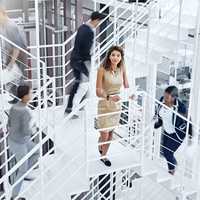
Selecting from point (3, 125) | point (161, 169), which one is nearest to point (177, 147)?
point (161, 169)

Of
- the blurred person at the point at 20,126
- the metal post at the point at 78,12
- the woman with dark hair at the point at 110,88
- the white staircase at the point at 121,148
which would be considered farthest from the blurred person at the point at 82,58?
the metal post at the point at 78,12

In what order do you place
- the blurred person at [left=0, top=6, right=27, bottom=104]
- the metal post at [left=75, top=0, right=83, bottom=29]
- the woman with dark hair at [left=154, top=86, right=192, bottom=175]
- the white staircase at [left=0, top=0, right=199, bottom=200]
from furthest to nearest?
1. the metal post at [left=75, top=0, right=83, bottom=29]
2. the blurred person at [left=0, top=6, right=27, bottom=104]
3. the woman with dark hair at [left=154, top=86, right=192, bottom=175]
4. the white staircase at [left=0, top=0, right=199, bottom=200]

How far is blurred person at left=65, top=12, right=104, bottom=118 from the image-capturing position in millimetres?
2160

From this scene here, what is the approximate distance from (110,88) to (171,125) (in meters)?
0.35

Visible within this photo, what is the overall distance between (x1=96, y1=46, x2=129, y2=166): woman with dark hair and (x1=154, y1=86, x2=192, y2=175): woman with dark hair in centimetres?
24

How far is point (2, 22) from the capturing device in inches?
88.5

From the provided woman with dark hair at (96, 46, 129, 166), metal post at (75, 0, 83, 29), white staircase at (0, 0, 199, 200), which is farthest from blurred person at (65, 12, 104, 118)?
metal post at (75, 0, 83, 29)

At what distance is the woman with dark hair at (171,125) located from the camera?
2.15 metres

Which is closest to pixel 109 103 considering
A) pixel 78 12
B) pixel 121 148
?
pixel 121 148

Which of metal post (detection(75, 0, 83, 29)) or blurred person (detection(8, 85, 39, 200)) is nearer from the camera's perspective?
blurred person (detection(8, 85, 39, 200))

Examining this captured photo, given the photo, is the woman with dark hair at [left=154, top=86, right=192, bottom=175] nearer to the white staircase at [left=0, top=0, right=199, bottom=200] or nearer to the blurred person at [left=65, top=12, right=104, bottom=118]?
the white staircase at [left=0, top=0, right=199, bottom=200]

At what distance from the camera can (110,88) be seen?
200 cm

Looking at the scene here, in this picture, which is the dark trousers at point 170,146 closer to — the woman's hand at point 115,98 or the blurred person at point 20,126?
the woman's hand at point 115,98

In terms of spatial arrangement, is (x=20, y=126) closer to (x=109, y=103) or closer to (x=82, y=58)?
(x=109, y=103)
